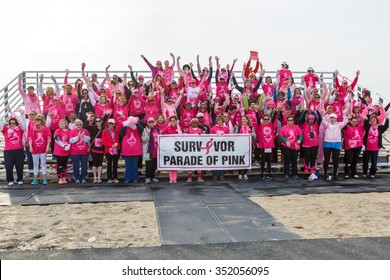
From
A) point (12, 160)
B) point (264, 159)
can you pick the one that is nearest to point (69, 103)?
point (12, 160)

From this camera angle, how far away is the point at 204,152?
11.2 meters

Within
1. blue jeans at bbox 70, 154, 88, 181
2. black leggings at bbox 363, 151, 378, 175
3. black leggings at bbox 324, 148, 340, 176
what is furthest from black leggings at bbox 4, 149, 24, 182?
black leggings at bbox 363, 151, 378, 175

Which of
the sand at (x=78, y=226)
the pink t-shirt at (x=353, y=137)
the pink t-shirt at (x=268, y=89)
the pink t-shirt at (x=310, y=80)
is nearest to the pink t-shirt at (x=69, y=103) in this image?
the sand at (x=78, y=226)

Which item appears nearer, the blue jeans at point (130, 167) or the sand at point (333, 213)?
the sand at point (333, 213)

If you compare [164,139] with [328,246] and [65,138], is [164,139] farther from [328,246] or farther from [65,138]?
[328,246]

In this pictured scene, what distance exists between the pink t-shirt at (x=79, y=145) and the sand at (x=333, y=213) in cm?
487

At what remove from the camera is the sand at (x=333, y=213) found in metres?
6.28

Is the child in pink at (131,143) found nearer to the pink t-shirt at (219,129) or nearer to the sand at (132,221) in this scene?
the pink t-shirt at (219,129)

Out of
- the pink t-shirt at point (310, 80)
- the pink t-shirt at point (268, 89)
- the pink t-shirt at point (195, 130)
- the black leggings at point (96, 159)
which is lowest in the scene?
the black leggings at point (96, 159)

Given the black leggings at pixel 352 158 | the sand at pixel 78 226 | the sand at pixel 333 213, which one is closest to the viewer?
the sand at pixel 78 226

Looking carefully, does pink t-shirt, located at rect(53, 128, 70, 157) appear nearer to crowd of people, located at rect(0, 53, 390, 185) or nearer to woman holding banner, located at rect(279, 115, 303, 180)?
crowd of people, located at rect(0, 53, 390, 185)

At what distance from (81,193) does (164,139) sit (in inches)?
111

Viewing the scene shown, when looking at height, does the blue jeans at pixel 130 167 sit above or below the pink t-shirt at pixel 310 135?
below

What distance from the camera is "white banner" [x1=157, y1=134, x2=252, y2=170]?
11070 mm
